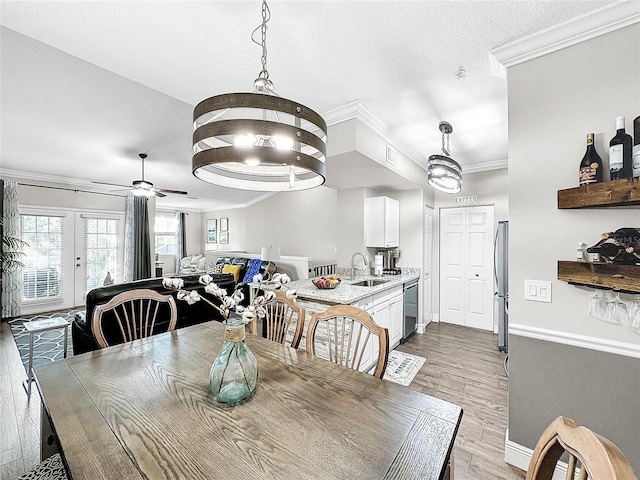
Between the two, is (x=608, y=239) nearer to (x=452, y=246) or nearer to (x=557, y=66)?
(x=557, y=66)

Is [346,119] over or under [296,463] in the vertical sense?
over

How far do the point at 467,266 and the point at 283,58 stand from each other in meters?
4.12

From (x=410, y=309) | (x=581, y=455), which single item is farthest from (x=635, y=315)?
(x=410, y=309)

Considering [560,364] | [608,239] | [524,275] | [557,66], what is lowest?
[560,364]

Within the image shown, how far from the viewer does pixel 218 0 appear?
57.4 inches

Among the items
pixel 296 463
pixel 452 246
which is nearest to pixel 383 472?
pixel 296 463

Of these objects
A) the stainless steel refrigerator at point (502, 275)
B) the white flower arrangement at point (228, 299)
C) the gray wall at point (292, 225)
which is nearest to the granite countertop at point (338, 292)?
the stainless steel refrigerator at point (502, 275)

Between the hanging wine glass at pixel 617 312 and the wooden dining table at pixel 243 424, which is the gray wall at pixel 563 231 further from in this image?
the wooden dining table at pixel 243 424

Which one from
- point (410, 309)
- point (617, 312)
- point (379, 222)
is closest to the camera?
point (617, 312)

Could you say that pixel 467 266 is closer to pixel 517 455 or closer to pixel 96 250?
pixel 517 455

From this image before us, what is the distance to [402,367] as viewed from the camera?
3174 mm

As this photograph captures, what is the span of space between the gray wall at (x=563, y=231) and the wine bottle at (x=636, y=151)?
0.16m

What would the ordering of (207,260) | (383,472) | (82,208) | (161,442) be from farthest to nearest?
(207,260) → (82,208) → (161,442) → (383,472)

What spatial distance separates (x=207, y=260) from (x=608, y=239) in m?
8.90
